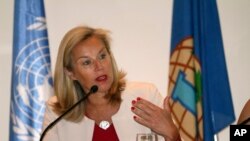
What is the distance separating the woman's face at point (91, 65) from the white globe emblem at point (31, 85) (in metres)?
0.44

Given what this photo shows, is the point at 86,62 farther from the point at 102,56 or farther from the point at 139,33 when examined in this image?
the point at 139,33

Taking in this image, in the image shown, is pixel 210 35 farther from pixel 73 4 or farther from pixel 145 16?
pixel 73 4

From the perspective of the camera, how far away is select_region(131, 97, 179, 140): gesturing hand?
6.55 ft

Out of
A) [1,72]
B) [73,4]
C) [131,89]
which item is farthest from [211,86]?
[1,72]

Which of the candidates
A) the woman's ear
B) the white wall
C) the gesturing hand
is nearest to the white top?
the gesturing hand

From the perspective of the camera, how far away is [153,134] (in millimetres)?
2107

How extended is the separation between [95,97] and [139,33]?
108 centimetres

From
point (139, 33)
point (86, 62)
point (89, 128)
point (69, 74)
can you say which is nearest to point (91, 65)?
point (86, 62)

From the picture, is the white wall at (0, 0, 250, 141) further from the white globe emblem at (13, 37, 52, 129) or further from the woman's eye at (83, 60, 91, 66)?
the woman's eye at (83, 60, 91, 66)

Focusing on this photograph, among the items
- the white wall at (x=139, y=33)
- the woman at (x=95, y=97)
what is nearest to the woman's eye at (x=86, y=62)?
the woman at (x=95, y=97)

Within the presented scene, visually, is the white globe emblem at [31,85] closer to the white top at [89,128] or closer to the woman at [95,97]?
the woman at [95,97]

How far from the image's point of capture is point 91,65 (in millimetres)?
2314

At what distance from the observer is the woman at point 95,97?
7.10 ft

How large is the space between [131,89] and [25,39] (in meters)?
0.95
